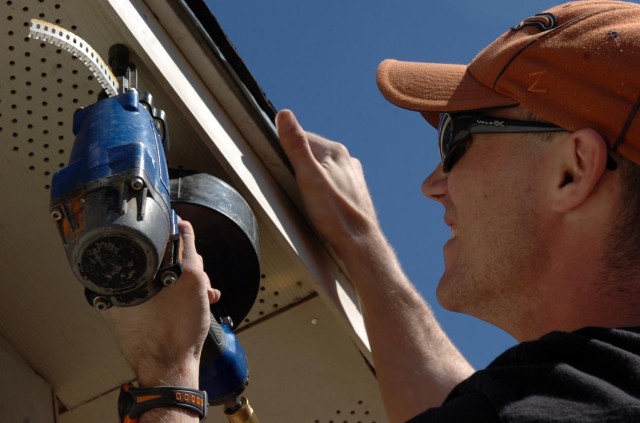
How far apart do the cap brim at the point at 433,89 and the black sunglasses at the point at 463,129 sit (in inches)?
1.5

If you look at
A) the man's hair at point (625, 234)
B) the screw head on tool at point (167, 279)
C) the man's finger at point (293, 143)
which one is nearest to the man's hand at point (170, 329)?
the screw head on tool at point (167, 279)

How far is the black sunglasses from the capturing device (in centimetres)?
293

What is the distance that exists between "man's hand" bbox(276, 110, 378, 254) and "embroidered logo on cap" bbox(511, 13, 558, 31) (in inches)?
38.5

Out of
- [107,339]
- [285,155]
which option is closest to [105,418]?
[107,339]

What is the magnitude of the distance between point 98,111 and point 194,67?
0.60 meters

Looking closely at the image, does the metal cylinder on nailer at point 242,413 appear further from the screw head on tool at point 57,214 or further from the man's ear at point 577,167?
the man's ear at point 577,167

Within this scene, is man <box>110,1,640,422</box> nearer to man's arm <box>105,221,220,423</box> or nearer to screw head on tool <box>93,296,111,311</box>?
man's arm <box>105,221,220,423</box>

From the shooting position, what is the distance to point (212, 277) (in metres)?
3.55

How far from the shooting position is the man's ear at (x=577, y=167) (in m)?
2.66

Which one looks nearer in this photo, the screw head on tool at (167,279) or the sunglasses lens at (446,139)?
the screw head on tool at (167,279)

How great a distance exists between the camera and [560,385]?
76.6 inches

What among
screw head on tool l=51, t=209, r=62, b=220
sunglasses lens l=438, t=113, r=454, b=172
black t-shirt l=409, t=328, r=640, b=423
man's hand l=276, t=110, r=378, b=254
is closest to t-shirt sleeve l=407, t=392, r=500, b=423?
black t-shirt l=409, t=328, r=640, b=423

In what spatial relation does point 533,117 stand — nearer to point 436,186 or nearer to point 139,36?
point 436,186

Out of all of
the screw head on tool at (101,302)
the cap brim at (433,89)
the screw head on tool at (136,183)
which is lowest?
the cap brim at (433,89)
